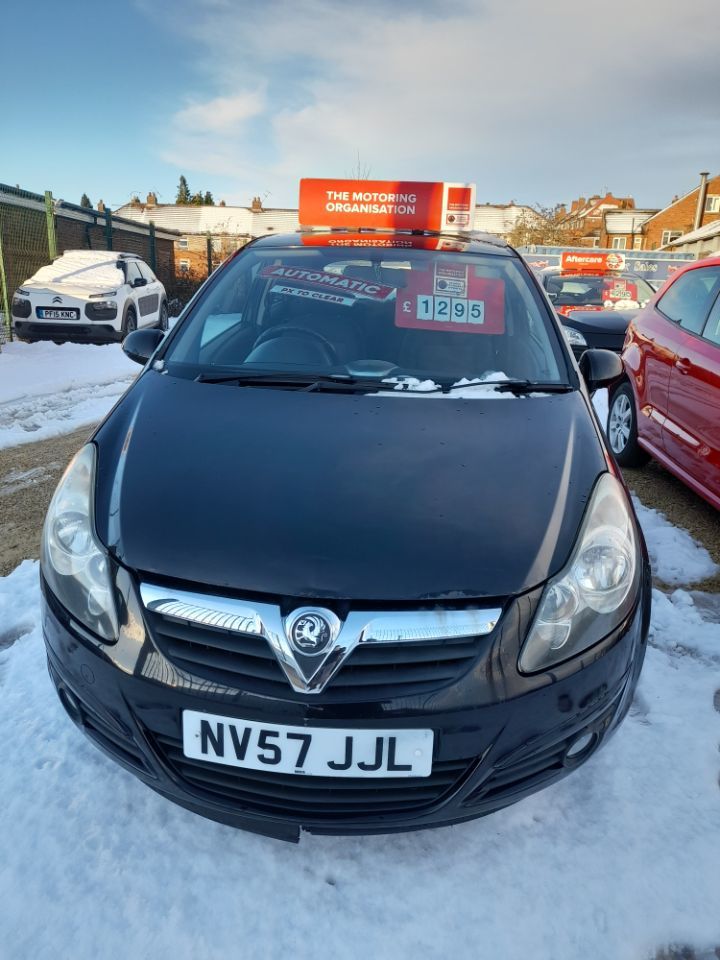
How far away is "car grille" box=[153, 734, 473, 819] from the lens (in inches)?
56.7

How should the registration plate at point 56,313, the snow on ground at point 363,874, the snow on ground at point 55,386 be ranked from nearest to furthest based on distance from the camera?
the snow on ground at point 363,874, the snow on ground at point 55,386, the registration plate at point 56,313

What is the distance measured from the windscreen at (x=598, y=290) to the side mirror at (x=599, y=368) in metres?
8.22

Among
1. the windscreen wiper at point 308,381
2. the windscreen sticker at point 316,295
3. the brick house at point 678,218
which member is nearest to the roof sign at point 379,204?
the windscreen sticker at point 316,295

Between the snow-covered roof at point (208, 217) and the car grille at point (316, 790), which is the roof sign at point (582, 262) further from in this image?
the snow-covered roof at point (208, 217)

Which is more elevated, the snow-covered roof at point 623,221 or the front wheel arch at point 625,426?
the snow-covered roof at point 623,221

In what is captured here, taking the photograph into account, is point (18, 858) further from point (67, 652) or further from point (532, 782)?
point (532, 782)

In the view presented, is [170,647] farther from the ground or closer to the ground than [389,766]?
farther from the ground

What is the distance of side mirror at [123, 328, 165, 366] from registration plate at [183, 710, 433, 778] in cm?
162

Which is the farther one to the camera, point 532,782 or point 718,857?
point 718,857

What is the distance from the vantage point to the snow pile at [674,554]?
3.33 m

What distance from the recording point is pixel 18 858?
5.44ft

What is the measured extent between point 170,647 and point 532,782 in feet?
2.76

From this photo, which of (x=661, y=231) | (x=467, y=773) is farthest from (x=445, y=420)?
(x=661, y=231)

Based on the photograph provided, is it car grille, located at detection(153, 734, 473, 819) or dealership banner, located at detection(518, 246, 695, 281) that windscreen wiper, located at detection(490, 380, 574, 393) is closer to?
car grille, located at detection(153, 734, 473, 819)
